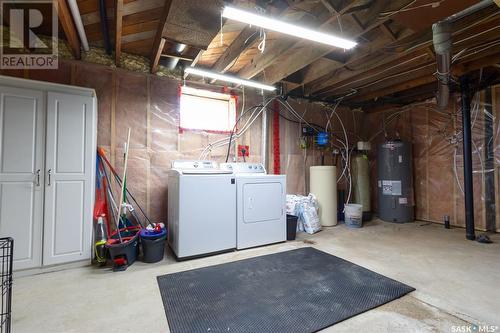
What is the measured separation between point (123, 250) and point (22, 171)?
4.12ft

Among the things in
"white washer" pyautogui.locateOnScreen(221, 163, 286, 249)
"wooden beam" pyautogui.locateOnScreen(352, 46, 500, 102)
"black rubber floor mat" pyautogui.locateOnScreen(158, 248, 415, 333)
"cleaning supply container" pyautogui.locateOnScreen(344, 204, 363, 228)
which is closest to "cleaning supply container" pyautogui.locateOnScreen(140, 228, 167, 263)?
"black rubber floor mat" pyautogui.locateOnScreen(158, 248, 415, 333)

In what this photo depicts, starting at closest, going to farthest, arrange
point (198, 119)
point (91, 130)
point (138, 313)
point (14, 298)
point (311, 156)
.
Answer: point (138, 313)
point (14, 298)
point (91, 130)
point (198, 119)
point (311, 156)

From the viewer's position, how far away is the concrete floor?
1.54 meters

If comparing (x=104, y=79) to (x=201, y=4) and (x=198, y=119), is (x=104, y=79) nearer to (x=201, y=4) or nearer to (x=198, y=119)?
(x=198, y=119)

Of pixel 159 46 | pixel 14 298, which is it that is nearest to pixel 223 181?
pixel 159 46

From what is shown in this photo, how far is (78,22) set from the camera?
238 cm

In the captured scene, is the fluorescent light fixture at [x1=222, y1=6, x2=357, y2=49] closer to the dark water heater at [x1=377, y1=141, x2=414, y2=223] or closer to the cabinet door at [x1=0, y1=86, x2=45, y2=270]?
the cabinet door at [x1=0, y1=86, x2=45, y2=270]

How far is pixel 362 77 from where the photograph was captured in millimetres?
3799

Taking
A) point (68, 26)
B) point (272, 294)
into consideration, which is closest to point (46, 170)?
point (68, 26)

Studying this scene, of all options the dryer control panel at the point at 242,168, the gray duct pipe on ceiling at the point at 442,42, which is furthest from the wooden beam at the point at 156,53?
the gray duct pipe on ceiling at the point at 442,42

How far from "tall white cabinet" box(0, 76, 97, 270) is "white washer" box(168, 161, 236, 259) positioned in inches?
35.7

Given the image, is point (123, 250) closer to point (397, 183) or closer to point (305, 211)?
point (305, 211)

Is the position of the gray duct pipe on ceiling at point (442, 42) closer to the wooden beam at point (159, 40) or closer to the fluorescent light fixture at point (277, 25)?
the fluorescent light fixture at point (277, 25)

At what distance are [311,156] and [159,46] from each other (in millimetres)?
3375
